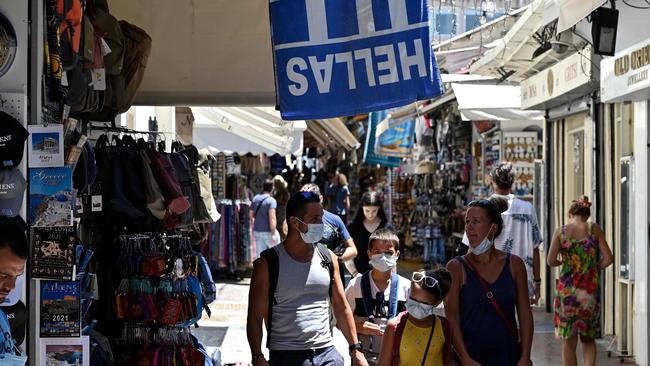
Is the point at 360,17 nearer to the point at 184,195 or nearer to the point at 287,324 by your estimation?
the point at 287,324

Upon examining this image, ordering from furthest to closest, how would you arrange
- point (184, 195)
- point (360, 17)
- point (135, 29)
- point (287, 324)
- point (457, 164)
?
point (457, 164)
point (184, 195)
point (135, 29)
point (287, 324)
point (360, 17)

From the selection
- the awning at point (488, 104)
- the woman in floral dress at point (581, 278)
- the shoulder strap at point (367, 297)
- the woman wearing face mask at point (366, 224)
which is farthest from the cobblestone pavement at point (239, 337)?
the awning at point (488, 104)

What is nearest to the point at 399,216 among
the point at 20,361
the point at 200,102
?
the point at 200,102

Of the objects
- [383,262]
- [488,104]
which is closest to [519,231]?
[383,262]

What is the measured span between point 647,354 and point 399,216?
16896 millimetres

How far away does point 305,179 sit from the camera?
3108 cm

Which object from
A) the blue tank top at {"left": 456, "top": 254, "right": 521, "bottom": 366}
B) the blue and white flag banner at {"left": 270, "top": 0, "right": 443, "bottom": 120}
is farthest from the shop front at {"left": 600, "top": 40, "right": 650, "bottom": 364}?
the blue and white flag banner at {"left": 270, "top": 0, "right": 443, "bottom": 120}

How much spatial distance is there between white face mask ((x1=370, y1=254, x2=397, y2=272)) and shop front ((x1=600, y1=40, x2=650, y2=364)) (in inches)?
133

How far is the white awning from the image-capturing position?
7.14 m

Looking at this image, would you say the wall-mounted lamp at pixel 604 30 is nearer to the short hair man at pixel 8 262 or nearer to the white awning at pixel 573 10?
the white awning at pixel 573 10

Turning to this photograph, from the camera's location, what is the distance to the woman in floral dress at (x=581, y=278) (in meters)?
8.94

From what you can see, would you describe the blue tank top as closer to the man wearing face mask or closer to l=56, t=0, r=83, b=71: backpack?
the man wearing face mask

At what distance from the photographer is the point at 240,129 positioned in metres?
15.4

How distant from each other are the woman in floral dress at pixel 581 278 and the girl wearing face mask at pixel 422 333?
13.0ft
